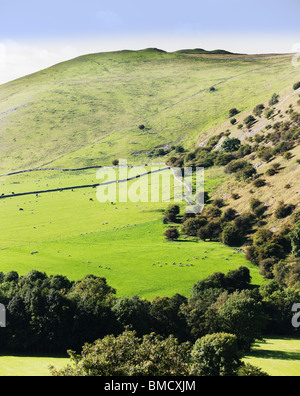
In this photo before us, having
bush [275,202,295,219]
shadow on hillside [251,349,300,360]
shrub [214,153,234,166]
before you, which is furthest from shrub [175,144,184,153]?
shadow on hillside [251,349,300,360]

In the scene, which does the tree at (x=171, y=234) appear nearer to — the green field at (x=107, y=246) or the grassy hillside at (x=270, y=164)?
the green field at (x=107, y=246)

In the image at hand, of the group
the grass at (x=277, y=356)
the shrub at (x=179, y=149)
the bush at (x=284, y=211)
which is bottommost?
the grass at (x=277, y=356)

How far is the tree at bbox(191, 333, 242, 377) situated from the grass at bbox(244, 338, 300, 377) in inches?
188

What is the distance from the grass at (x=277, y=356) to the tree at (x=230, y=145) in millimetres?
111365

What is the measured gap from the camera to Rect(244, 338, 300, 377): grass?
4444cm

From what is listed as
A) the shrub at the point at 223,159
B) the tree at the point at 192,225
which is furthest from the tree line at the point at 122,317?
the shrub at the point at 223,159

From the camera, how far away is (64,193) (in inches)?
5910

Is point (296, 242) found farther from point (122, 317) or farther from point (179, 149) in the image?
point (179, 149)

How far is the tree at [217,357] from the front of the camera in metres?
40.5

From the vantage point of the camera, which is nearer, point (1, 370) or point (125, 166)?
point (1, 370)

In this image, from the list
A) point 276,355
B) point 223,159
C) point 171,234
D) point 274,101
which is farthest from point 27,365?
point 274,101

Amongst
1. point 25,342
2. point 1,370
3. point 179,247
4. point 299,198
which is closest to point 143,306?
point 25,342
